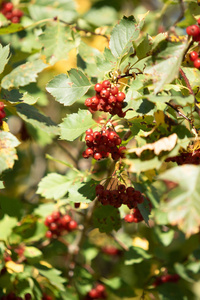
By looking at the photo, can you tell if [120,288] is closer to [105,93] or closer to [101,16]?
[105,93]

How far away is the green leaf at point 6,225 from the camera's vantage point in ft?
6.31

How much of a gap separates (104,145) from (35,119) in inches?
11.3

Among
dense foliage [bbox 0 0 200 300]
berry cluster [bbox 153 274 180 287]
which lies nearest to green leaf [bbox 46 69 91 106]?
dense foliage [bbox 0 0 200 300]

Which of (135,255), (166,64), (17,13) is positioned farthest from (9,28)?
(135,255)

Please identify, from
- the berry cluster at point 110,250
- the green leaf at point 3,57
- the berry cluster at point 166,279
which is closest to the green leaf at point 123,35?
the green leaf at point 3,57

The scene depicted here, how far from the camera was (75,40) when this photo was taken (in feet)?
6.33

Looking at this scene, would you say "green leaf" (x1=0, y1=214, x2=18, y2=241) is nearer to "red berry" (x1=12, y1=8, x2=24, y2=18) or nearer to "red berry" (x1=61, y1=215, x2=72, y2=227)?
"red berry" (x1=61, y1=215, x2=72, y2=227)

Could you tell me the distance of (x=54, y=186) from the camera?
1813 mm

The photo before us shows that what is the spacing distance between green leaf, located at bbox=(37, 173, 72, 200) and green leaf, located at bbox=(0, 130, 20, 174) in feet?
1.85

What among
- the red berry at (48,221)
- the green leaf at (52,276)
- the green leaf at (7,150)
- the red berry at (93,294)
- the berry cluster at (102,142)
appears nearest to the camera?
the green leaf at (7,150)

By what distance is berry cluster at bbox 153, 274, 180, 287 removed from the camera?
2.11 metres

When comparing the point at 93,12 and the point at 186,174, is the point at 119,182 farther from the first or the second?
the point at 93,12

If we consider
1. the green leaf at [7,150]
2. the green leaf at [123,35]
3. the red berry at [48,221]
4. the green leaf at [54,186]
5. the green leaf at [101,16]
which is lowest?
the red berry at [48,221]

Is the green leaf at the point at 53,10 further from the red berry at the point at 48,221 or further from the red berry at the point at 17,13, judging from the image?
the red berry at the point at 48,221
